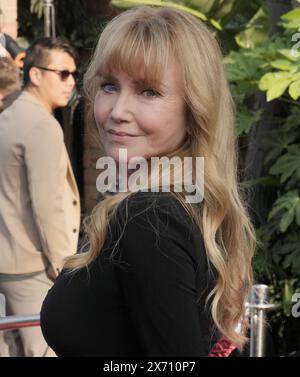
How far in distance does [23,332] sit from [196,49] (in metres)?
2.57

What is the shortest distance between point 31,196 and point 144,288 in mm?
2582

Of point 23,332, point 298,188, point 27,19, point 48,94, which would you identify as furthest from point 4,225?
point 27,19

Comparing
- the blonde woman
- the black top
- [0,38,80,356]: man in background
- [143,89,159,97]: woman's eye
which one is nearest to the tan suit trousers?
[0,38,80,356]: man in background

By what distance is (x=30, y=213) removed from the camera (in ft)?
13.2

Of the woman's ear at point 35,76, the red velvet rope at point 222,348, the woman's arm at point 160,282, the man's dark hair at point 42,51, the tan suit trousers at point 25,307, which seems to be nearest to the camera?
the woman's arm at point 160,282

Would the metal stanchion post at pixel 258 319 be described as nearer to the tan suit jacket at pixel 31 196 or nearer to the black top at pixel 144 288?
the black top at pixel 144 288

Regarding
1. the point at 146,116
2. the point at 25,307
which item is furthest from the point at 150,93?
the point at 25,307

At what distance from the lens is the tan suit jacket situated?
155 inches

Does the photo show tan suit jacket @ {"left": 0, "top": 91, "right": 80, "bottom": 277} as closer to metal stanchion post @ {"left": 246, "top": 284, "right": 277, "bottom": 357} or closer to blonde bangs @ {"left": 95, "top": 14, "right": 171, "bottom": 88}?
metal stanchion post @ {"left": 246, "top": 284, "right": 277, "bottom": 357}

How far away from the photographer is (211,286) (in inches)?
61.9

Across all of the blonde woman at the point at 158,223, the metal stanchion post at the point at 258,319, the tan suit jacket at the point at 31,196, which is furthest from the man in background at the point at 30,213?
the blonde woman at the point at 158,223

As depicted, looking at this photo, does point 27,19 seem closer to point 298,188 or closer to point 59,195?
point 298,188

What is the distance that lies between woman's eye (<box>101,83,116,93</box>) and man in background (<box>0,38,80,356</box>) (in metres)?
2.31

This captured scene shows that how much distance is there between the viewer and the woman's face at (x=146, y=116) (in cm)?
157
